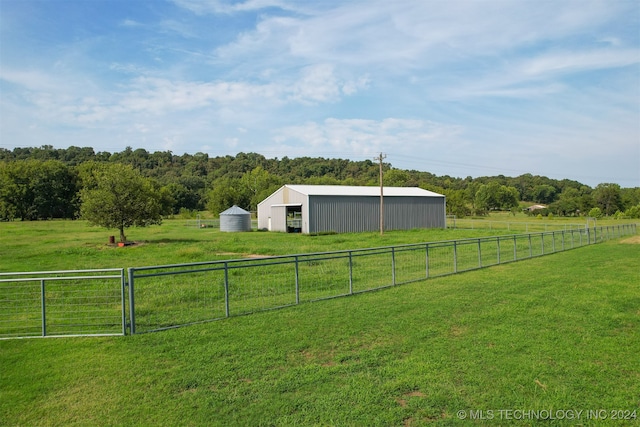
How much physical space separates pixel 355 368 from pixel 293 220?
115ft

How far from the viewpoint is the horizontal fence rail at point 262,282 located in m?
8.26

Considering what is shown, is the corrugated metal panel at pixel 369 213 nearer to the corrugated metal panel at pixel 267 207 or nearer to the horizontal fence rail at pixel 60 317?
the corrugated metal panel at pixel 267 207

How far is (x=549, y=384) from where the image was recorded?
4902 mm

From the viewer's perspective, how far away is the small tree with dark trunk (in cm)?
2698

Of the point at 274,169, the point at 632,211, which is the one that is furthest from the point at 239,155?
the point at 632,211

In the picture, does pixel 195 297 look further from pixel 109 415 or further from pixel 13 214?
pixel 13 214

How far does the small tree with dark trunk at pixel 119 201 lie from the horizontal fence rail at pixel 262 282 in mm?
15849

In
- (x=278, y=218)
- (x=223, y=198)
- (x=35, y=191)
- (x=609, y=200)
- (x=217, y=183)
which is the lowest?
(x=278, y=218)

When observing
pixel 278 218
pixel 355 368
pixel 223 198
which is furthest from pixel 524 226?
pixel 355 368

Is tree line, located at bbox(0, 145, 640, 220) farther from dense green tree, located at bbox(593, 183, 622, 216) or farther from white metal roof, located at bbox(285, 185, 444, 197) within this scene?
white metal roof, located at bbox(285, 185, 444, 197)

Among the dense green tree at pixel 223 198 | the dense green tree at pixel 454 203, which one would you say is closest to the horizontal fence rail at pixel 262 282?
the dense green tree at pixel 454 203

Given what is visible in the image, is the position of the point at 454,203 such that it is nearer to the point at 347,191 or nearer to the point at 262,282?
the point at 347,191

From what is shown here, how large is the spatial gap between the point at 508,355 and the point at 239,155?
146 m

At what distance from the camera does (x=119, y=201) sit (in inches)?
1074
